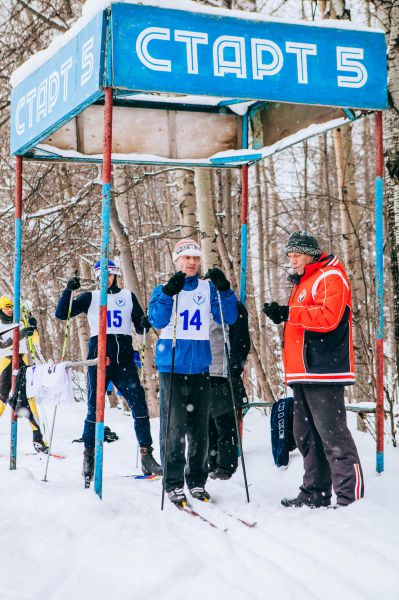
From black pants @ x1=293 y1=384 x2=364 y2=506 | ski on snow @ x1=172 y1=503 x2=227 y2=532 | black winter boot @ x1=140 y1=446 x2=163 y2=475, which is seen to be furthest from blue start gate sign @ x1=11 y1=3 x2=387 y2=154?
black winter boot @ x1=140 y1=446 x2=163 y2=475

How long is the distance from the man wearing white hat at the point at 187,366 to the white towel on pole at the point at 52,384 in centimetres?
82

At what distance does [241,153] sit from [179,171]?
125 inches

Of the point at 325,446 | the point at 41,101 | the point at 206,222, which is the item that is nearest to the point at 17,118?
the point at 41,101

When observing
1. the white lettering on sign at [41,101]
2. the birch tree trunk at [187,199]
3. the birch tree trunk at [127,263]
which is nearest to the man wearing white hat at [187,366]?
the white lettering on sign at [41,101]

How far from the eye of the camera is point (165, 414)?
5.12 m

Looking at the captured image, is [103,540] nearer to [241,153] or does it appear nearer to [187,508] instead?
[187,508]

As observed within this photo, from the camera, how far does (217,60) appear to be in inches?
185

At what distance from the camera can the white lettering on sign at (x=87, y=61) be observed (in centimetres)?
463

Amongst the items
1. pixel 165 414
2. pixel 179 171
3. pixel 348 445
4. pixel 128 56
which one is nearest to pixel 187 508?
pixel 165 414

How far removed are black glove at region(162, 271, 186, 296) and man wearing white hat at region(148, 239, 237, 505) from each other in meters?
0.10

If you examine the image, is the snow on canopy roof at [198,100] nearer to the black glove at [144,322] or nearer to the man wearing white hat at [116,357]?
the man wearing white hat at [116,357]

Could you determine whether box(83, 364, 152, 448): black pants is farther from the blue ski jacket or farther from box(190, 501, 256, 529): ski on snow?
box(190, 501, 256, 529): ski on snow

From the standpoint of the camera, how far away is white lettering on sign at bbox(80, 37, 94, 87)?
463cm

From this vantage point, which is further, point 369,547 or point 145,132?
point 145,132
